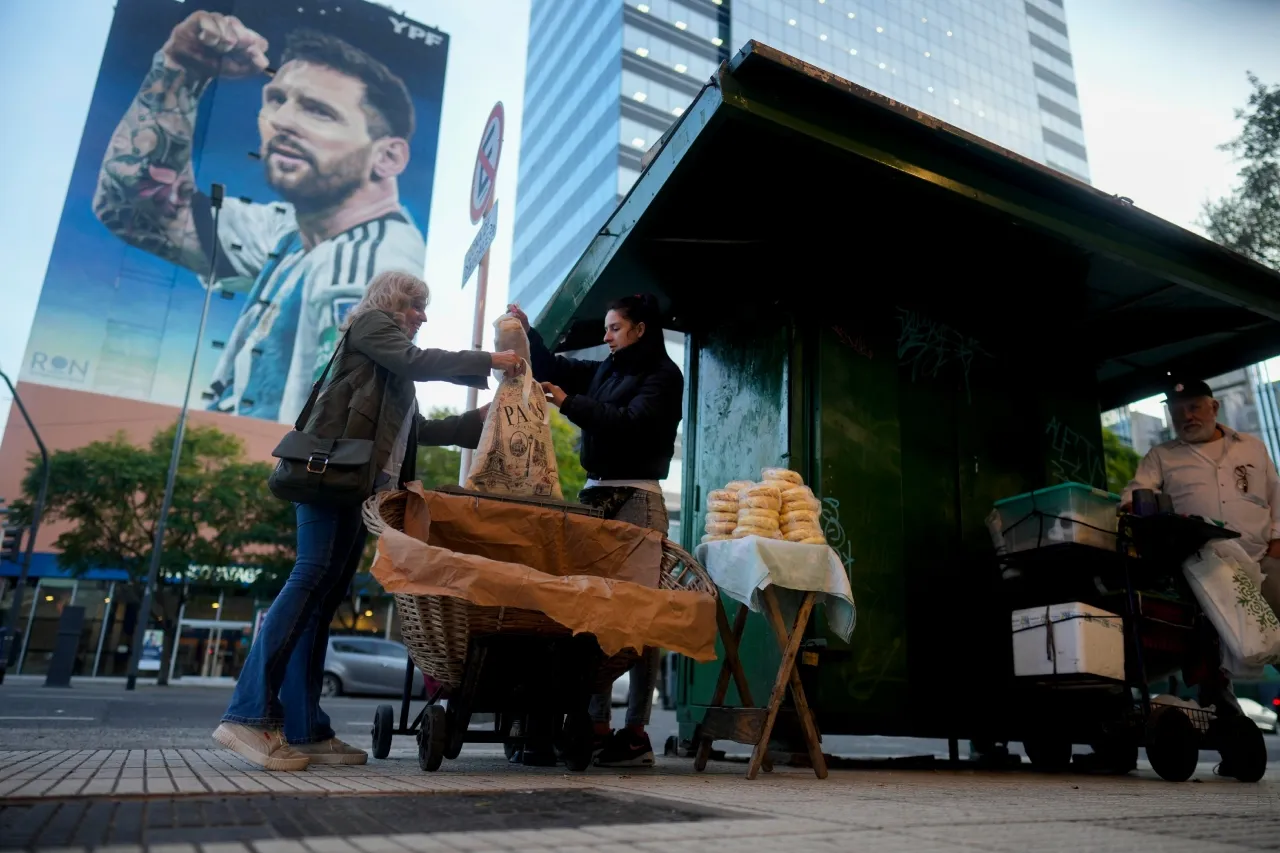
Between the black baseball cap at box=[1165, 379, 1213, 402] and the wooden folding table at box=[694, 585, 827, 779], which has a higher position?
the black baseball cap at box=[1165, 379, 1213, 402]

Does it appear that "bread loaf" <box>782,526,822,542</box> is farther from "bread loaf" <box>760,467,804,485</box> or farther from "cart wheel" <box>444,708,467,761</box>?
"cart wheel" <box>444,708,467,761</box>

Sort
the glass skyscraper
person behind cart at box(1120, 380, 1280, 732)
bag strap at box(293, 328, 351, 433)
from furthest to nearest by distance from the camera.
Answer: the glass skyscraper
person behind cart at box(1120, 380, 1280, 732)
bag strap at box(293, 328, 351, 433)

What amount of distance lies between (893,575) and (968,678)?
3.15ft

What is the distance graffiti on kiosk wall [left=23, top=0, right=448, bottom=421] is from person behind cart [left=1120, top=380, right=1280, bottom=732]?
45056 mm

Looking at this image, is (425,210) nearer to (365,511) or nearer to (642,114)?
(642,114)

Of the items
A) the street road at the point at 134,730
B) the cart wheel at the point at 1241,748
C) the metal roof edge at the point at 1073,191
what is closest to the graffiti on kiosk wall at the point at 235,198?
the street road at the point at 134,730

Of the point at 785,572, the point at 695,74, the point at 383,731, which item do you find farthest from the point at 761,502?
the point at 695,74

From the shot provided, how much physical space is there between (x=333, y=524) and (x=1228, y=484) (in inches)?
230

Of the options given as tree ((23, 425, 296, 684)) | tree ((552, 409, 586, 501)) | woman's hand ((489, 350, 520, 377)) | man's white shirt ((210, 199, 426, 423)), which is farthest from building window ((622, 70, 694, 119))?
woman's hand ((489, 350, 520, 377))

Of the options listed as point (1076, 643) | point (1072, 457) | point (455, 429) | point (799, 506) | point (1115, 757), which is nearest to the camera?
point (799, 506)

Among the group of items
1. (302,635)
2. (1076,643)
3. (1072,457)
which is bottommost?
(302,635)

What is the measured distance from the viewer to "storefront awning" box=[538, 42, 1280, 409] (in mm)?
4715

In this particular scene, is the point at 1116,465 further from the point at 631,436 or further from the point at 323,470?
the point at 323,470

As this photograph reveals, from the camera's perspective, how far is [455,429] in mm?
4617
